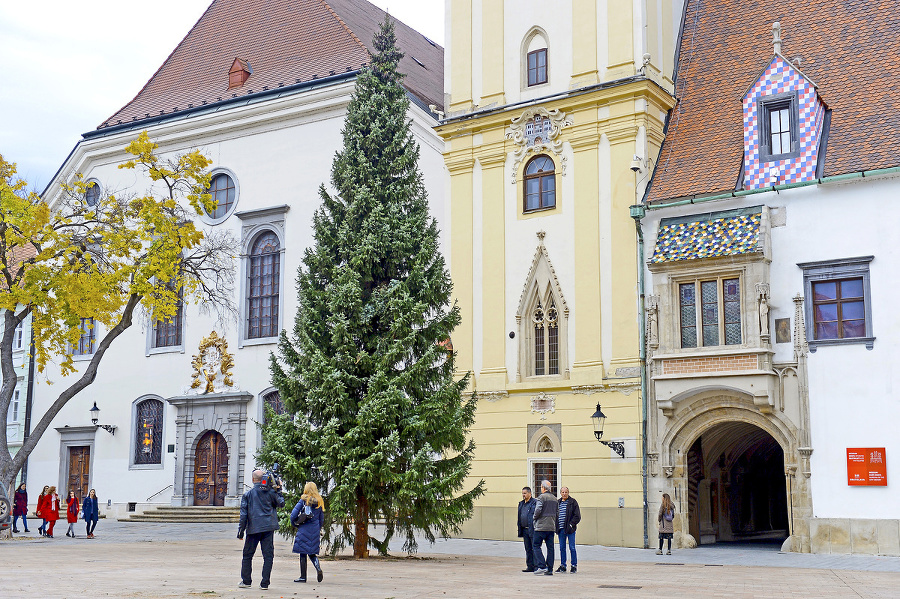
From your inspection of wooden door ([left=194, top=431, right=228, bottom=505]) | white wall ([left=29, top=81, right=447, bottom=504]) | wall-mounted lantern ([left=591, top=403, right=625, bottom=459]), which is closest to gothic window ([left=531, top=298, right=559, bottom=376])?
wall-mounted lantern ([left=591, top=403, right=625, bottom=459])

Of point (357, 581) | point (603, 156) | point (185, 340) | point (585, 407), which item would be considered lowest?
point (357, 581)

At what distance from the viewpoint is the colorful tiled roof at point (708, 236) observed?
22453 mm

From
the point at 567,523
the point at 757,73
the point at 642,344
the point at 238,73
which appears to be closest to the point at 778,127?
the point at 757,73

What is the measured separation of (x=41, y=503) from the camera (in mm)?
26609

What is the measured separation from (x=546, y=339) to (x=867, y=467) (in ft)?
26.7

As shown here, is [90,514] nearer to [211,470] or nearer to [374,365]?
[211,470]

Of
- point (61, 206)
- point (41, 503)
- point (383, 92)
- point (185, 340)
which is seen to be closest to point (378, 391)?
point (383, 92)

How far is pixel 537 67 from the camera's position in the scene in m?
27.3

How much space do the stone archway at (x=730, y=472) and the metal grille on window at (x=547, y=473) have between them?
263 centimetres

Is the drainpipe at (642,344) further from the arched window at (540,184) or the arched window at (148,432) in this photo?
the arched window at (148,432)

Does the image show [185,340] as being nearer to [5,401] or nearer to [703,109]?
[5,401]

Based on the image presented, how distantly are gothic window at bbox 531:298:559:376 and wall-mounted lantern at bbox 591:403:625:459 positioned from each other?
1957 mm

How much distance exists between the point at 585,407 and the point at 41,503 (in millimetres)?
14070

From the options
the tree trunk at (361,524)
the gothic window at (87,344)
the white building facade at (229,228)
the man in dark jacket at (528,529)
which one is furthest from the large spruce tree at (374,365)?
the gothic window at (87,344)
